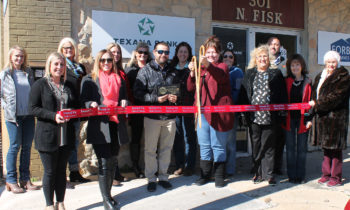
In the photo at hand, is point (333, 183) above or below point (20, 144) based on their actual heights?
below

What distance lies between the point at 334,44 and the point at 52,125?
6.79 metres

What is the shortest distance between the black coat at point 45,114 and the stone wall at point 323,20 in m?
5.93

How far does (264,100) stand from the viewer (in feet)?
15.1

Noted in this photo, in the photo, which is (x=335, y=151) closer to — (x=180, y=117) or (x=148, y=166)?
(x=180, y=117)

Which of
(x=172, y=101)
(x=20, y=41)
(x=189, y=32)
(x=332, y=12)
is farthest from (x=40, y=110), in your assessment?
(x=332, y=12)

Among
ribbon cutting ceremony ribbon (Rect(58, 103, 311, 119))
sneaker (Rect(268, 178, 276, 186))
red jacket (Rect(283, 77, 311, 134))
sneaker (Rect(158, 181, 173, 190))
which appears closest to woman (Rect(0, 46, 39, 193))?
ribbon cutting ceremony ribbon (Rect(58, 103, 311, 119))

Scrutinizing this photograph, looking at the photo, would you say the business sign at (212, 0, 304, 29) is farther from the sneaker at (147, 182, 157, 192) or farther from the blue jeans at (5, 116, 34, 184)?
the blue jeans at (5, 116, 34, 184)

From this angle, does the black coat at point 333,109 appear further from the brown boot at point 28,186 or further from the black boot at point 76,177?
the brown boot at point 28,186

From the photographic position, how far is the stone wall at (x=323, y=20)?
24.1 feet

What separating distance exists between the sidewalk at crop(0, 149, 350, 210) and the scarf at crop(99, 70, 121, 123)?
1145mm

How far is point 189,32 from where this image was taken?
619 cm

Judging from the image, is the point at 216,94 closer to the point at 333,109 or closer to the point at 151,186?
the point at 151,186

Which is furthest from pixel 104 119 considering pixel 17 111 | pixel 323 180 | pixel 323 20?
pixel 323 20

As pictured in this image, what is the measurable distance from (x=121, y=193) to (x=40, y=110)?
5.47ft
